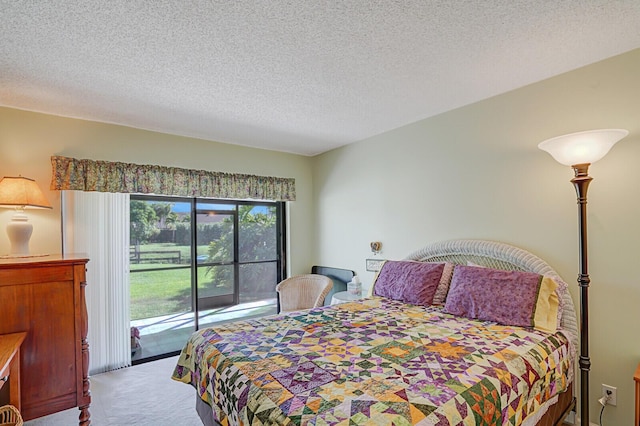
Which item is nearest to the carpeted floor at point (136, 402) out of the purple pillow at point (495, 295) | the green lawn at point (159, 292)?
the green lawn at point (159, 292)

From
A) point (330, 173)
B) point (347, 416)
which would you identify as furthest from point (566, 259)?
point (330, 173)

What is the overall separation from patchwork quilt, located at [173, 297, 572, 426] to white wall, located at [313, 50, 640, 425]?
1.53 ft

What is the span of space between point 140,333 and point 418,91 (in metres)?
3.90

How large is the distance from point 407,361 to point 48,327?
2447 millimetres

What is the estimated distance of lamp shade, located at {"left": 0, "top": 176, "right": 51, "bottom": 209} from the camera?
2510 mm

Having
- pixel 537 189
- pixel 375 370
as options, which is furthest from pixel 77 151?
pixel 537 189

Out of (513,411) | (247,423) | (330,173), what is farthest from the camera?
(330,173)

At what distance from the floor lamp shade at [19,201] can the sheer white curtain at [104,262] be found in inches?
15.3

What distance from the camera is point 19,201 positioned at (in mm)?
2529

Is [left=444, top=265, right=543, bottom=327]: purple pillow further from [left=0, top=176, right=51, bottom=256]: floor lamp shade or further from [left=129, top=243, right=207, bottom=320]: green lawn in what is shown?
[left=0, top=176, right=51, bottom=256]: floor lamp shade

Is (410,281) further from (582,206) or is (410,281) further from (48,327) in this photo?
(48,327)

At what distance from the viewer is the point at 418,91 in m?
2.61

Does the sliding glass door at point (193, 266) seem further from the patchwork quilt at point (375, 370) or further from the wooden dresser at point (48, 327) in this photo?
the patchwork quilt at point (375, 370)

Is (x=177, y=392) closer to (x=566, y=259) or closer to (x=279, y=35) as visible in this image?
(x=279, y=35)
